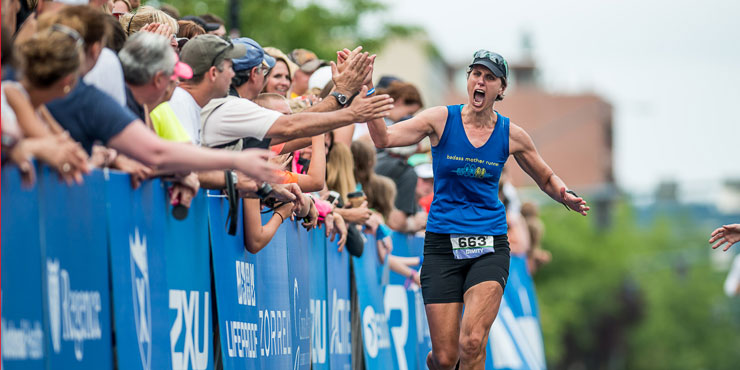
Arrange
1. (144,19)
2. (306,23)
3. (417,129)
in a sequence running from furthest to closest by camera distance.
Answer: (306,23), (417,129), (144,19)

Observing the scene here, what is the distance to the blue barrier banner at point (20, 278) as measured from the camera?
434cm

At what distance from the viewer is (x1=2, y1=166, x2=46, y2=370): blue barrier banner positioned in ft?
14.2

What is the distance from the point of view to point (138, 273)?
5434 mm

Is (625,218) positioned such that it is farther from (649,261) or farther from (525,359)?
(525,359)

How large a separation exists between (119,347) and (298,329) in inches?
116

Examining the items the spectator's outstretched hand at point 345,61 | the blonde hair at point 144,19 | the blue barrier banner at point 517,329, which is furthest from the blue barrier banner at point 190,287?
the blue barrier banner at point 517,329

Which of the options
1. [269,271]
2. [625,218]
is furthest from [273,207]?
[625,218]

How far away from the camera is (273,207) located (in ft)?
24.3

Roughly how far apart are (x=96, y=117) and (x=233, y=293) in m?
1.91

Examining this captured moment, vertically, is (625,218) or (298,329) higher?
(625,218)

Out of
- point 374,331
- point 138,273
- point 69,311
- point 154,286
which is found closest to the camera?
point 69,311

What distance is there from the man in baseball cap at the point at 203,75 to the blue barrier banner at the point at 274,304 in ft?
3.26

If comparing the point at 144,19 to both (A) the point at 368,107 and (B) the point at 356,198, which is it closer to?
(A) the point at 368,107

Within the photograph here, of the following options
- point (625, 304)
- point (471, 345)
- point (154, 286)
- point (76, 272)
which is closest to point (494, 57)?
point (471, 345)
